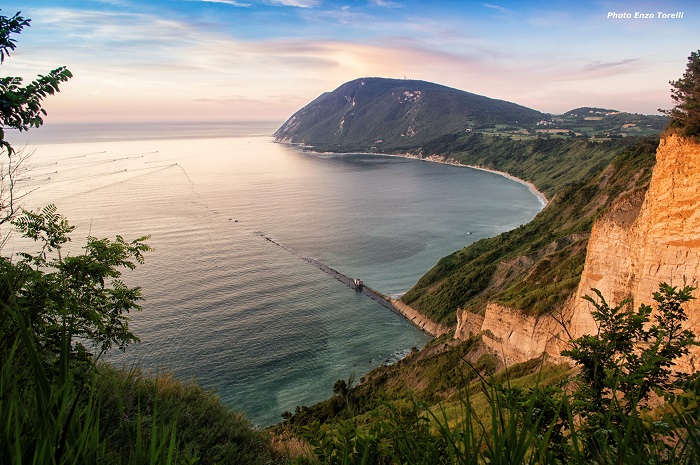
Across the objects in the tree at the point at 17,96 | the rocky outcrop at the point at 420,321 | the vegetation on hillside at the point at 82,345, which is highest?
the tree at the point at 17,96

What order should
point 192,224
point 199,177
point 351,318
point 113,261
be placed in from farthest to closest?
point 199,177 < point 192,224 < point 351,318 < point 113,261

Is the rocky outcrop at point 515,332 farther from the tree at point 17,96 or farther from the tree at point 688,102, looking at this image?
the tree at point 17,96

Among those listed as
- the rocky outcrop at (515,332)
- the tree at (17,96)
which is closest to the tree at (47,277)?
the tree at (17,96)

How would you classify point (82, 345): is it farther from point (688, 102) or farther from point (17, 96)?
point (688, 102)

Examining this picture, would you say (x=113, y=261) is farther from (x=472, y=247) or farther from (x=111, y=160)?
(x=111, y=160)

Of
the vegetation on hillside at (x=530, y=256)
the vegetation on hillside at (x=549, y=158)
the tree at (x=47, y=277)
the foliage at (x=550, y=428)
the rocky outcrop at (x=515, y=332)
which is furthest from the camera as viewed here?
the vegetation on hillside at (x=549, y=158)

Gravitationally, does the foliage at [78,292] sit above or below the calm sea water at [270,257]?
above

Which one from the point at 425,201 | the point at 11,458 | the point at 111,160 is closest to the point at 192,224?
the point at 425,201
